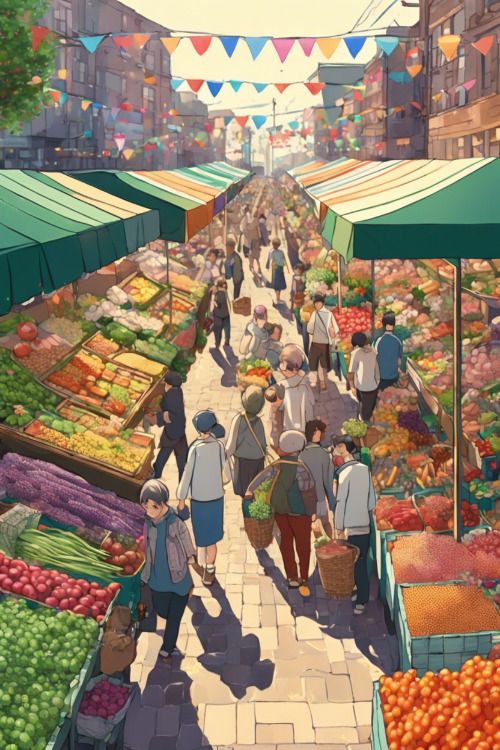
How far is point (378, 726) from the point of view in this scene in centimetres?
478

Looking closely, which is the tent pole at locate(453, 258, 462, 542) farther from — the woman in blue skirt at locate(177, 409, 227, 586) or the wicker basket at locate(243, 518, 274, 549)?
the woman in blue skirt at locate(177, 409, 227, 586)

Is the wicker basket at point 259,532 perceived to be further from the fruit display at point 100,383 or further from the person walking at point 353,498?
the fruit display at point 100,383

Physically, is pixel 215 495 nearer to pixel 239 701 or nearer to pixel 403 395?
pixel 239 701

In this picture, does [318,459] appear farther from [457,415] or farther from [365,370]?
[365,370]

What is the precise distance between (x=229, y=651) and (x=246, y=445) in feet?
8.39

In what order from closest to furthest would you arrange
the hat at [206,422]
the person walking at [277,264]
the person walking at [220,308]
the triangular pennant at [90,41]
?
the hat at [206,422]
the person walking at [220,308]
the triangular pennant at [90,41]
the person walking at [277,264]

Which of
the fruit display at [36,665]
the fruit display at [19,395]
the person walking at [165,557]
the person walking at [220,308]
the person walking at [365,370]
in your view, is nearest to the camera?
the fruit display at [36,665]

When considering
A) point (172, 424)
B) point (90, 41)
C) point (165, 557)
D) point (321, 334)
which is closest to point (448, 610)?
point (165, 557)

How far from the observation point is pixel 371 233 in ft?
20.5

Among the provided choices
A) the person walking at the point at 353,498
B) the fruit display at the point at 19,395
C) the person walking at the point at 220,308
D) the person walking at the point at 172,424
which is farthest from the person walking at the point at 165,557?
the person walking at the point at 220,308

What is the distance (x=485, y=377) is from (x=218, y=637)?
5.42 m

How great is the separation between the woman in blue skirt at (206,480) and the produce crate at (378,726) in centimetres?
277

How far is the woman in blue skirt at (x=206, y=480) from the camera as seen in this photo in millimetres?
7348

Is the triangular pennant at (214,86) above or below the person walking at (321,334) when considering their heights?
above
